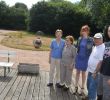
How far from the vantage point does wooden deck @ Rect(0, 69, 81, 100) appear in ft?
30.2

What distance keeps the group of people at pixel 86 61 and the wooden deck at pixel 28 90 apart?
36cm

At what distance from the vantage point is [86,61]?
9.52 m

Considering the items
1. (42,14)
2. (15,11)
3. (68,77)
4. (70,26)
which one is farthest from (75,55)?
(15,11)

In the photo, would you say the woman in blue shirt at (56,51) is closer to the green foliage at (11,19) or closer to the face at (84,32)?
the face at (84,32)

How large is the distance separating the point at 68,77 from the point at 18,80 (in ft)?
5.87

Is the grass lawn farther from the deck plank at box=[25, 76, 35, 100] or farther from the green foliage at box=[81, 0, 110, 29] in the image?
the deck plank at box=[25, 76, 35, 100]

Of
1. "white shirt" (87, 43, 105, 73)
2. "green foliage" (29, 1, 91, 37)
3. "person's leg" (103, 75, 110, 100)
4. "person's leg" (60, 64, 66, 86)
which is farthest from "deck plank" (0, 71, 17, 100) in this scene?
"green foliage" (29, 1, 91, 37)

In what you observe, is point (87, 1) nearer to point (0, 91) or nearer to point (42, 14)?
point (0, 91)

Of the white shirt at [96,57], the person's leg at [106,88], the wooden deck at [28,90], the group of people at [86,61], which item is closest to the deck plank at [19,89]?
the wooden deck at [28,90]

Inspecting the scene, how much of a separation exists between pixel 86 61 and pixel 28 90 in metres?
1.70

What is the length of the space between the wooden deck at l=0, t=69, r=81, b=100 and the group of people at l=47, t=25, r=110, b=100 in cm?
36

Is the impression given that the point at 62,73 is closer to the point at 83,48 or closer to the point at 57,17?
the point at 83,48

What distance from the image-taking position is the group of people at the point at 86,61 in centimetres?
717

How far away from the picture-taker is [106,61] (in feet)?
23.2
